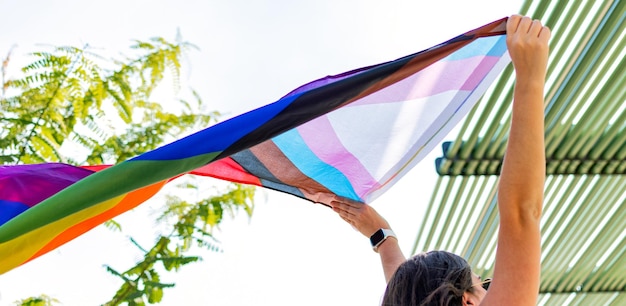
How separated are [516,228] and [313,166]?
139 cm

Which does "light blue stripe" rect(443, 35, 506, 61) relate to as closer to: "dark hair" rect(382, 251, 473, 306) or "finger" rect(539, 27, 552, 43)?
"finger" rect(539, 27, 552, 43)

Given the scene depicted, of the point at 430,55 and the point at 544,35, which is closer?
the point at 544,35

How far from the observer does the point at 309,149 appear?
3.40m

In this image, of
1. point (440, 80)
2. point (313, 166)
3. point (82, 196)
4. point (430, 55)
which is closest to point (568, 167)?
point (440, 80)

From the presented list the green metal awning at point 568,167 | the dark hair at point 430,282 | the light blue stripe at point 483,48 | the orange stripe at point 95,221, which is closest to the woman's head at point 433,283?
the dark hair at point 430,282

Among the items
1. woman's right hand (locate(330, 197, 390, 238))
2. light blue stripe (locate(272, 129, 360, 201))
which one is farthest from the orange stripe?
woman's right hand (locate(330, 197, 390, 238))

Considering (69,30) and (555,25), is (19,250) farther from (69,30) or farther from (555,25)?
(69,30)

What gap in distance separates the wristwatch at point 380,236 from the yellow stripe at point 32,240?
975 mm

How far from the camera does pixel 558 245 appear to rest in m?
6.13

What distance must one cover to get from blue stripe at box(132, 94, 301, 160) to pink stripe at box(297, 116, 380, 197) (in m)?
Answer: 0.72

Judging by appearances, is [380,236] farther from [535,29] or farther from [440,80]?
[535,29]

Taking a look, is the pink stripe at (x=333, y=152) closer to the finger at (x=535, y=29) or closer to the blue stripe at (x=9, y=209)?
the blue stripe at (x=9, y=209)

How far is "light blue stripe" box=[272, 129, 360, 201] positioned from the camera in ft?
11.1

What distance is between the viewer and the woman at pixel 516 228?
205 cm
